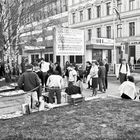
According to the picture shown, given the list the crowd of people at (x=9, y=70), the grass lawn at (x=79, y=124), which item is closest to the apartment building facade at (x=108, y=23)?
the crowd of people at (x=9, y=70)

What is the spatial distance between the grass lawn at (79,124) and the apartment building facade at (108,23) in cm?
2015

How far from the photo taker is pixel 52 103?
801 centimetres

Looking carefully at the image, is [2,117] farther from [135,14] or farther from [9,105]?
[135,14]

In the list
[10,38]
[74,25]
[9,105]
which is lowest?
[9,105]

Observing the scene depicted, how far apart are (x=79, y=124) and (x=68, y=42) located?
621 cm

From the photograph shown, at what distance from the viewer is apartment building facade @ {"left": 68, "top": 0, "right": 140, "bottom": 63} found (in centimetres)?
3315

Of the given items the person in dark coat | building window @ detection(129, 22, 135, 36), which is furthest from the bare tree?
building window @ detection(129, 22, 135, 36)

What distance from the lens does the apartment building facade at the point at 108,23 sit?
3315cm

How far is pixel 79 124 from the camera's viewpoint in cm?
575

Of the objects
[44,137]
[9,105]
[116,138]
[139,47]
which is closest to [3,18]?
[9,105]

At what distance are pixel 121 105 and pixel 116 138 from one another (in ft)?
10.6

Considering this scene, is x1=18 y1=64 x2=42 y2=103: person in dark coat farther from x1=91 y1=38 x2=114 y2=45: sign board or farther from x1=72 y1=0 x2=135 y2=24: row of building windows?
x1=72 y1=0 x2=135 y2=24: row of building windows

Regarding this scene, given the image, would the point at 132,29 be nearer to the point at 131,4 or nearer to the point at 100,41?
the point at 131,4

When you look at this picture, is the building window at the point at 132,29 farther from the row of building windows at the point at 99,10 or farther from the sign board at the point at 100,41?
the sign board at the point at 100,41
